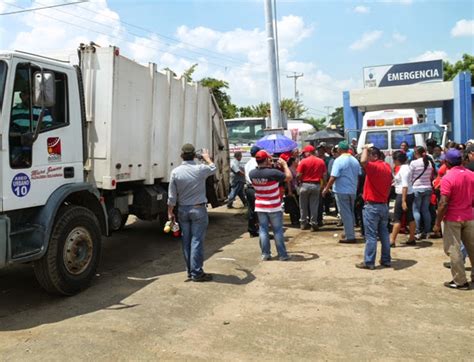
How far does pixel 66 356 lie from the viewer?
394cm

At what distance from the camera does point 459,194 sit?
5441 mm

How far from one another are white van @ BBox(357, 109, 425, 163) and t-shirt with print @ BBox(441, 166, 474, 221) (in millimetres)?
7900

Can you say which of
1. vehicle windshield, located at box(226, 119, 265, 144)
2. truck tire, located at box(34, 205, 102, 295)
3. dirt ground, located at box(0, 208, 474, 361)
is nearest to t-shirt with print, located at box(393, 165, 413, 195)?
dirt ground, located at box(0, 208, 474, 361)

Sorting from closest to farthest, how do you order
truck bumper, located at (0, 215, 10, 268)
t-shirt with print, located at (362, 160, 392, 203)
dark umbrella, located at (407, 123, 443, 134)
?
truck bumper, located at (0, 215, 10, 268) → t-shirt with print, located at (362, 160, 392, 203) → dark umbrella, located at (407, 123, 443, 134)

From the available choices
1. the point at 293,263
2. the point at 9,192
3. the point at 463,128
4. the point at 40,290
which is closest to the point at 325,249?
the point at 293,263

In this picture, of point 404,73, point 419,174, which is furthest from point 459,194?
point 404,73

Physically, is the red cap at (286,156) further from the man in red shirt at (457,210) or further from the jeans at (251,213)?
the man in red shirt at (457,210)

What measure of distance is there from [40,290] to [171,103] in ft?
12.4

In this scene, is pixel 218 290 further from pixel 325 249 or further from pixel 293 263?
pixel 325 249

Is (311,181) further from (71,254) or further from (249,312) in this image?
(71,254)

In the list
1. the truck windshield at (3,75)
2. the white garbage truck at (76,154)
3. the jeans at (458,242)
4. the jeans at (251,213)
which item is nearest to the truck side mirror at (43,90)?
the white garbage truck at (76,154)

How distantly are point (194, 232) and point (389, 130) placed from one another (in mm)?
9196

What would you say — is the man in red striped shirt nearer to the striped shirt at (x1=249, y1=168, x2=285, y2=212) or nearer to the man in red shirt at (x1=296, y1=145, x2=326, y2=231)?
the striped shirt at (x1=249, y1=168, x2=285, y2=212)

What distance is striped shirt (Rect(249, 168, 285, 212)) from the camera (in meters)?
6.78
